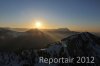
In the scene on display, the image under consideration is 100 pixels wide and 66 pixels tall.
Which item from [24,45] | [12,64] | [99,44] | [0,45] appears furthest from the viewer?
[12,64]

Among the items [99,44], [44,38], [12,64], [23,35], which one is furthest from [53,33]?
[12,64]

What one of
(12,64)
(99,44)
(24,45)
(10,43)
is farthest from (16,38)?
(12,64)

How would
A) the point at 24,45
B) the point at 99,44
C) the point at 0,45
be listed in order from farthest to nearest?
the point at 99,44, the point at 24,45, the point at 0,45

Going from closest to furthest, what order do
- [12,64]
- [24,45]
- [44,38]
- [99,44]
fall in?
[44,38], [24,45], [99,44], [12,64]

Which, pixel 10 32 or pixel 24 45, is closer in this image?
pixel 10 32

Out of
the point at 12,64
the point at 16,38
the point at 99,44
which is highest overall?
the point at 16,38

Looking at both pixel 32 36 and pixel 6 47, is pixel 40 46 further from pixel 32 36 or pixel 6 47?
pixel 6 47

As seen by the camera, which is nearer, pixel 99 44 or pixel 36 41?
pixel 36 41

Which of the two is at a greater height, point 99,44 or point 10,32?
point 10,32

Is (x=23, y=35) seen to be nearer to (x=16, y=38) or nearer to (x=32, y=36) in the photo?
(x=16, y=38)
